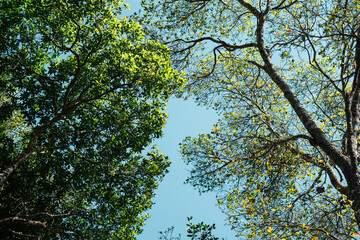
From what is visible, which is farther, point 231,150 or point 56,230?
point 231,150

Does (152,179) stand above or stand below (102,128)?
below

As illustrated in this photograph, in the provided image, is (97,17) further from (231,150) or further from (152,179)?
(231,150)

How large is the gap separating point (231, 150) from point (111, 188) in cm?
474

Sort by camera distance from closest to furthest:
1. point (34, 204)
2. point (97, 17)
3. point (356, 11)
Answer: point (356, 11) < point (34, 204) < point (97, 17)

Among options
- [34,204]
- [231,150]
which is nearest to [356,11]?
[231,150]

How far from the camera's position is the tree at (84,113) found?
9734mm

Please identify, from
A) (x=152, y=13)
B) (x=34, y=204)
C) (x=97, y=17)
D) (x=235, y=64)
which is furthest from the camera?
(x=235, y=64)

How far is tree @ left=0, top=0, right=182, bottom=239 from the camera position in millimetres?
9734

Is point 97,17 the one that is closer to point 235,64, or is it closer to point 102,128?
point 102,128

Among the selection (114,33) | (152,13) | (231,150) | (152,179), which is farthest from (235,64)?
(152,179)

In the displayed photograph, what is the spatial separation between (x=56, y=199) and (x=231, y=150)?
6730 mm

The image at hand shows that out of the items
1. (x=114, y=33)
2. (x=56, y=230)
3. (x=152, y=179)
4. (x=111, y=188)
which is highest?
(x=114, y=33)

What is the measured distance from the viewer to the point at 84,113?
35.0ft

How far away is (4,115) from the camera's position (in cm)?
1049
